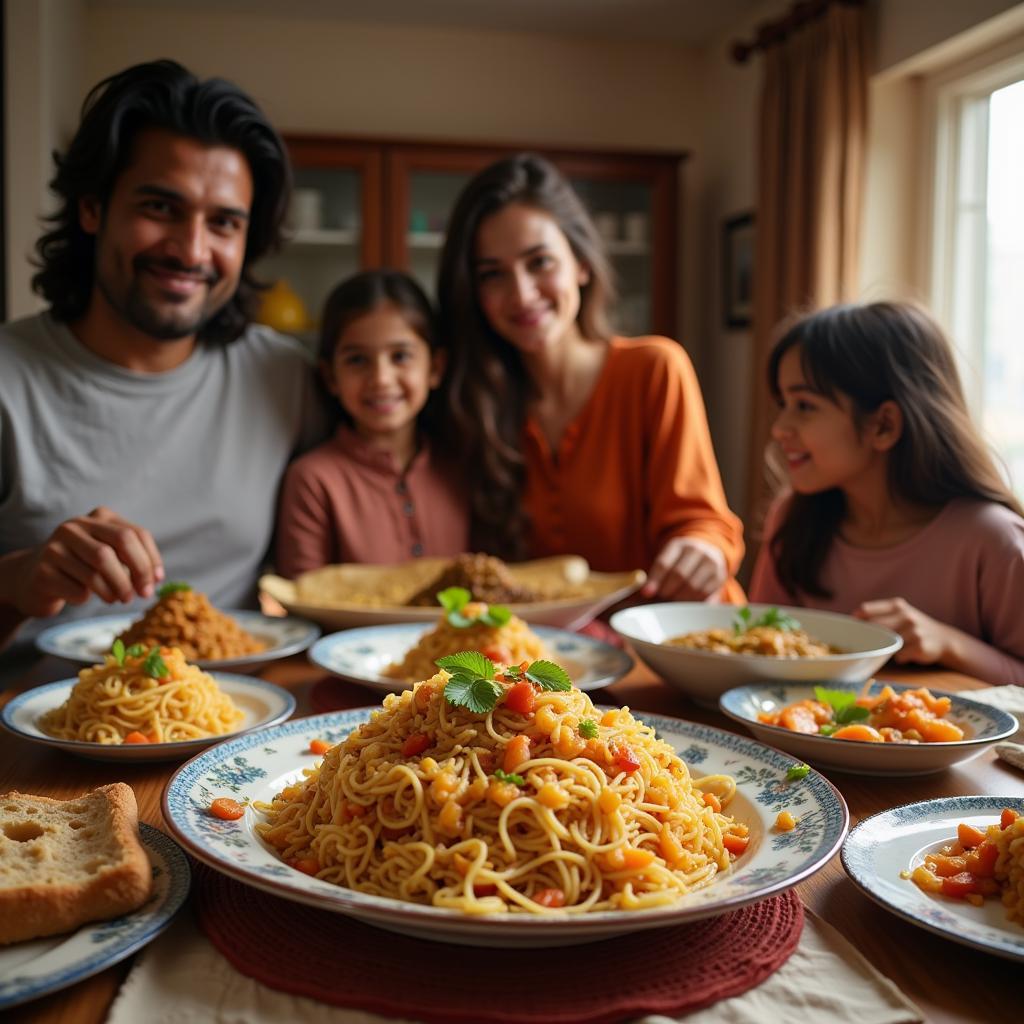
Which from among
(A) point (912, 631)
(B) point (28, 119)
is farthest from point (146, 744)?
(B) point (28, 119)

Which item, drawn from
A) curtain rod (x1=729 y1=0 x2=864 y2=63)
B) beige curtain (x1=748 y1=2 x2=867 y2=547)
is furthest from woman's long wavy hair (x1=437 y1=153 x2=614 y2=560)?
curtain rod (x1=729 y1=0 x2=864 y2=63)

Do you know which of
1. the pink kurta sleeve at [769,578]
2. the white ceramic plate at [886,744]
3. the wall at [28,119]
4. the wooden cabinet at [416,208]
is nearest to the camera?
the white ceramic plate at [886,744]

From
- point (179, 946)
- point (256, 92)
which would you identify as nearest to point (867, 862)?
point (179, 946)

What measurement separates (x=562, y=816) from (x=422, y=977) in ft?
0.62

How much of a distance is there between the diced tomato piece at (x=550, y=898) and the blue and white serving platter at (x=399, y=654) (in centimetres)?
69

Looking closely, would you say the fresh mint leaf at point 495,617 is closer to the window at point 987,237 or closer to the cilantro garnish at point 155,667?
the cilantro garnish at point 155,667

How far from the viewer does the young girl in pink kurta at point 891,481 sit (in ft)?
7.22

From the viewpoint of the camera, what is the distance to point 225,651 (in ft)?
5.80

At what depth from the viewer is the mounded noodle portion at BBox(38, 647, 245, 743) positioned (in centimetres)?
135

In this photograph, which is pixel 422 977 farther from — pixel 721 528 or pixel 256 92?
pixel 256 92

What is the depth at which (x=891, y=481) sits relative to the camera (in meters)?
2.39

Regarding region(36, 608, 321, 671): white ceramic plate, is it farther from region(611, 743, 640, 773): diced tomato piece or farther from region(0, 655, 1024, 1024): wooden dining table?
region(611, 743, 640, 773): diced tomato piece

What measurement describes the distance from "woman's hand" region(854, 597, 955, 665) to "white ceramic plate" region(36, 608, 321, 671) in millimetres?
1051

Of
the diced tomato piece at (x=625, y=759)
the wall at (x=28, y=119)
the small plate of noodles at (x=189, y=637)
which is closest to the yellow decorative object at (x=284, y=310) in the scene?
the wall at (x=28, y=119)
